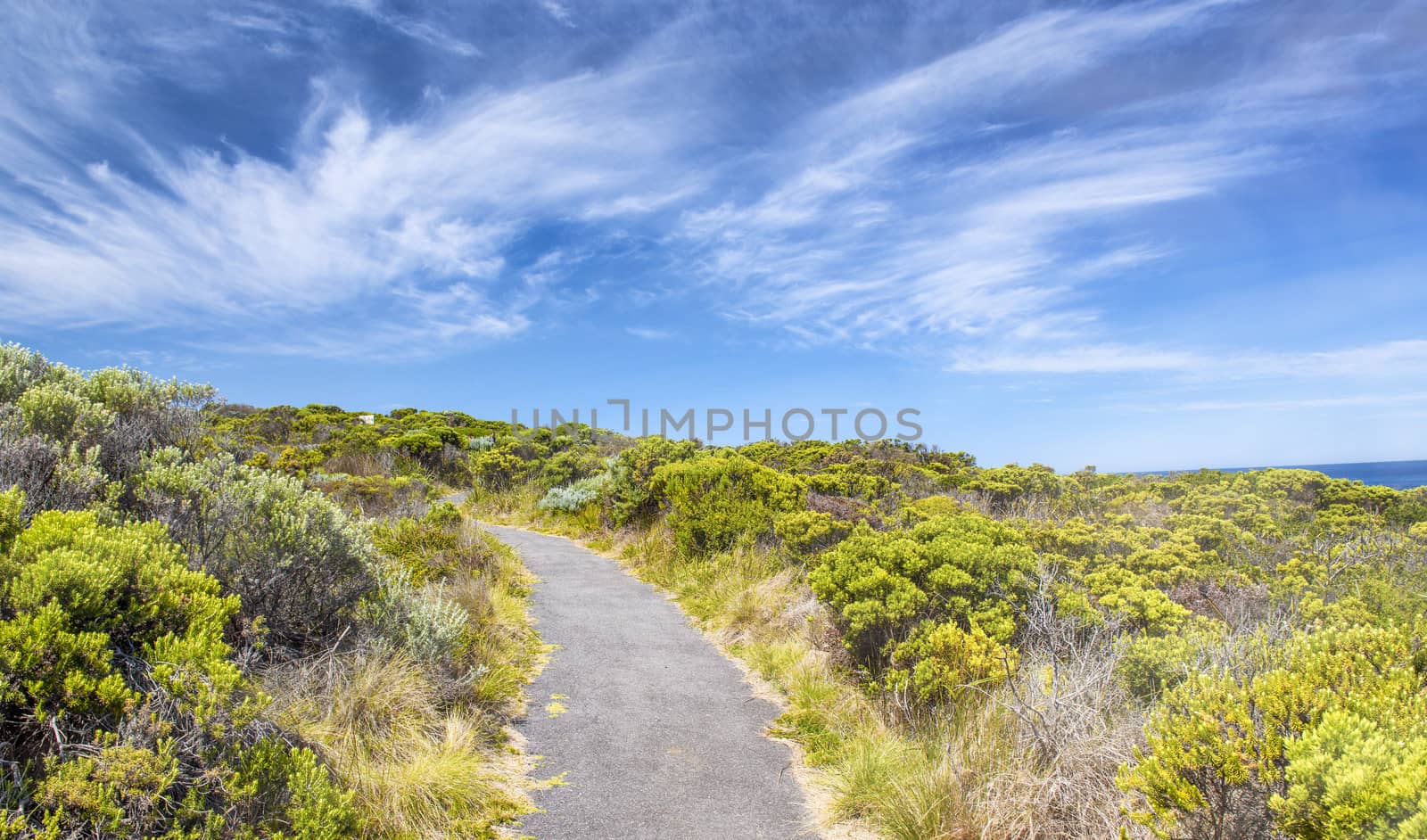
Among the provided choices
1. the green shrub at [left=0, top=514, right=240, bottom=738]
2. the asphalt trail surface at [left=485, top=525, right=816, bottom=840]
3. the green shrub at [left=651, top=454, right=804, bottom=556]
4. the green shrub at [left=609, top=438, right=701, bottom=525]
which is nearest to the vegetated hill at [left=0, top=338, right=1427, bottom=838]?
the green shrub at [left=0, top=514, right=240, bottom=738]

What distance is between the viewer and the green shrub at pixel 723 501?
991 centimetres

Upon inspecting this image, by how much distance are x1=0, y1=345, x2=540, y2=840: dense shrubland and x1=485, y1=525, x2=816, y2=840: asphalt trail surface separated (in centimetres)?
36

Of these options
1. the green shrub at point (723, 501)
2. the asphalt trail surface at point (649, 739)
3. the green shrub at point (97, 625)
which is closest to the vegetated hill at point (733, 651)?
the green shrub at point (97, 625)

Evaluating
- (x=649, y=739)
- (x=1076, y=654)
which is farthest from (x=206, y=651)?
(x=1076, y=654)

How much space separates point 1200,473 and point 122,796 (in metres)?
20.4

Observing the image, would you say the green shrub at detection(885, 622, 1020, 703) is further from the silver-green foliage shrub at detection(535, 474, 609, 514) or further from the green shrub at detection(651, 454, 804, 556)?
the silver-green foliage shrub at detection(535, 474, 609, 514)

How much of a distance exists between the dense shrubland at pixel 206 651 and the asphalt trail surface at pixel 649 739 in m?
0.36

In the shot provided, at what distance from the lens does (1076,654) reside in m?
4.05

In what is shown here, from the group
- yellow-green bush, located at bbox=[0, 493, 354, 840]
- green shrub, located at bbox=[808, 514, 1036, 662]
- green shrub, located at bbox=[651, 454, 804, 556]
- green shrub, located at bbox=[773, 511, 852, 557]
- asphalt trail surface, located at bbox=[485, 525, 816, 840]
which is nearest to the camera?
yellow-green bush, located at bbox=[0, 493, 354, 840]

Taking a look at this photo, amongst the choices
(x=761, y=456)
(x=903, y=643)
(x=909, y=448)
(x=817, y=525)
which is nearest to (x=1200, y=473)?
(x=909, y=448)

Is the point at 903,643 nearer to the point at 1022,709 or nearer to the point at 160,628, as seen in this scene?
the point at 1022,709

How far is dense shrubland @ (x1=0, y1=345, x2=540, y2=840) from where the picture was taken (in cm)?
233

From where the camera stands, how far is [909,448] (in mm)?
24250

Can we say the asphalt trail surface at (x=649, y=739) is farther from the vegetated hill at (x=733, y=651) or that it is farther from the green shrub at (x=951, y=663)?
the green shrub at (x=951, y=663)
